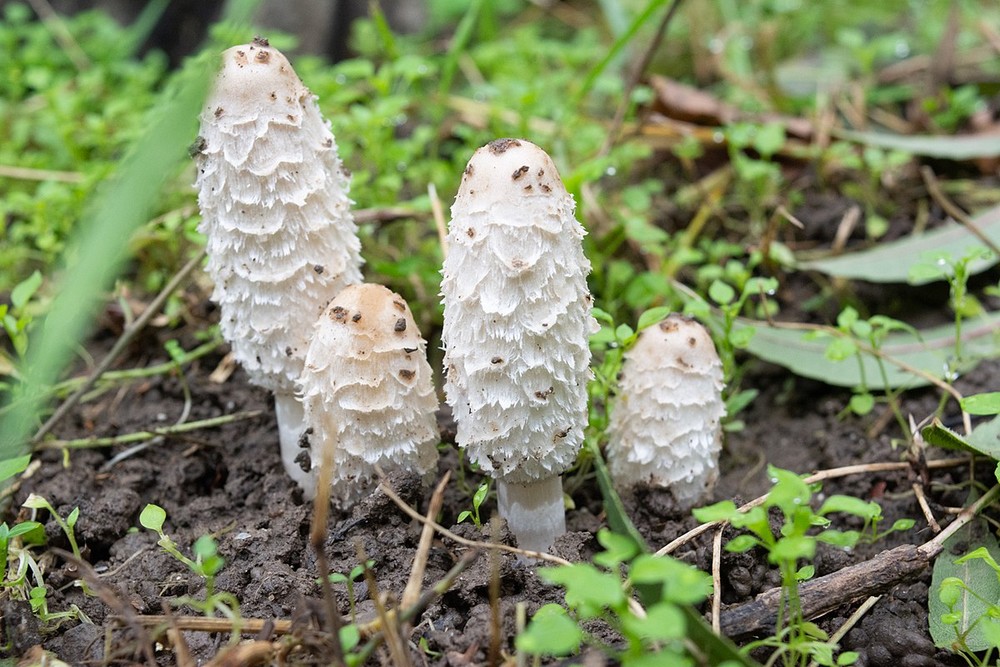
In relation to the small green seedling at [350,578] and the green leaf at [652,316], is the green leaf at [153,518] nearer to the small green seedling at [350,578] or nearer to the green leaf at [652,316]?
the small green seedling at [350,578]

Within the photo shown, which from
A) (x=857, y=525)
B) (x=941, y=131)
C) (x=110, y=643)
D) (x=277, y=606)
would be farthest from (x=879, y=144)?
(x=110, y=643)

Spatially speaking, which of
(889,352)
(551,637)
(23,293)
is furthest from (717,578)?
(23,293)

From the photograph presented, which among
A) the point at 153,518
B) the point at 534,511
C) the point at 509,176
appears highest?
the point at 509,176

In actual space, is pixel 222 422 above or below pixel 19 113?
below

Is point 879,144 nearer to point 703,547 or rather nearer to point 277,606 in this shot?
point 703,547

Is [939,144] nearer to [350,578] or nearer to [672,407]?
[672,407]

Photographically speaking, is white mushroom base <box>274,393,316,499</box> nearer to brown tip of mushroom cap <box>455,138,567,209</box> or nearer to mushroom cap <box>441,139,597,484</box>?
mushroom cap <box>441,139,597,484</box>

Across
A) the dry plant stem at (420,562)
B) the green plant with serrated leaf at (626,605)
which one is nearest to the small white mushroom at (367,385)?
the dry plant stem at (420,562)
